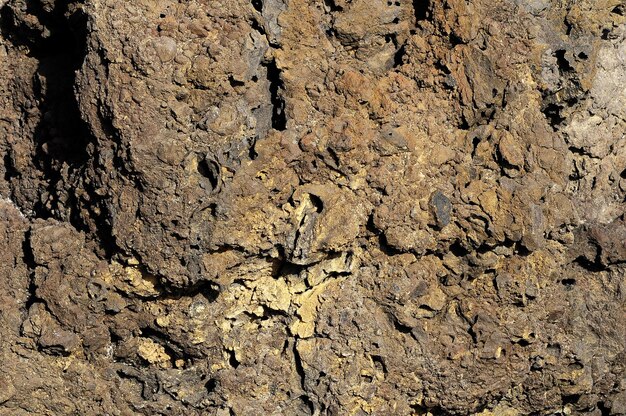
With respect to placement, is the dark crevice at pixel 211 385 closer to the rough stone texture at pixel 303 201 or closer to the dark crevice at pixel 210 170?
the rough stone texture at pixel 303 201

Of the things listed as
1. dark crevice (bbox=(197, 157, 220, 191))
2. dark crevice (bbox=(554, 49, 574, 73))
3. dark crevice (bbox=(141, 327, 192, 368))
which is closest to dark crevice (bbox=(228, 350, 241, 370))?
dark crevice (bbox=(141, 327, 192, 368))

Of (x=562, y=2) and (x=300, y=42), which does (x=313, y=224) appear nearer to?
(x=300, y=42)

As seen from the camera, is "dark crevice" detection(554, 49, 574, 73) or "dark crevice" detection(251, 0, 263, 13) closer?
"dark crevice" detection(251, 0, 263, 13)

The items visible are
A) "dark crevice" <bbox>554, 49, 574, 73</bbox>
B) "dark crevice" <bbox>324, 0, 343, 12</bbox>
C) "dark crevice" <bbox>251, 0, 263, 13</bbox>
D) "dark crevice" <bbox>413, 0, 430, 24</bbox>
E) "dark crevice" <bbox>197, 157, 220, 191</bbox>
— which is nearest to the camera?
"dark crevice" <bbox>197, 157, 220, 191</bbox>

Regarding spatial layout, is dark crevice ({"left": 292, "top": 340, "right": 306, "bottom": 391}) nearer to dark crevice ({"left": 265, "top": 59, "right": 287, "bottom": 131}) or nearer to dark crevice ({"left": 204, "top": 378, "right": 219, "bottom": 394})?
dark crevice ({"left": 204, "top": 378, "right": 219, "bottom": 394})

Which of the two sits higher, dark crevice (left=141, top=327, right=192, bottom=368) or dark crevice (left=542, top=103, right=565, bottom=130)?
dark crevice (left=542, top=103, right=565, bottom=130)

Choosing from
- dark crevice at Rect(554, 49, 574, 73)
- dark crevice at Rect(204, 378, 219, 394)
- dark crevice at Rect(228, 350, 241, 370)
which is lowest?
dark crevice at Rect(204, 378, 219, 394)

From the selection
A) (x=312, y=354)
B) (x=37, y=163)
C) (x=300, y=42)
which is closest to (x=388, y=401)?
(x=312, y=354)

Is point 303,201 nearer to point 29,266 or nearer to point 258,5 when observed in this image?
point 258,5
